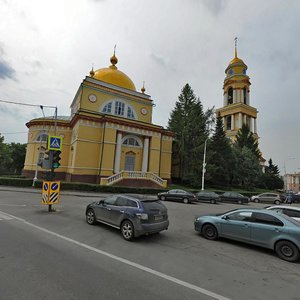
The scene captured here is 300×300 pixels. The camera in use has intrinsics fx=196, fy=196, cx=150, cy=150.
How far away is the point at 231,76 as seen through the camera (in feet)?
204

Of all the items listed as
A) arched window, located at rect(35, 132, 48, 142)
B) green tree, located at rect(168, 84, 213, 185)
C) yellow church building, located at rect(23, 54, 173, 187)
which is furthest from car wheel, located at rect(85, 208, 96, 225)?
green tree, located at rect(168, 84, 213, 185)

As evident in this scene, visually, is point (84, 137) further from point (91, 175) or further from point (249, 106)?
point (249, 106)

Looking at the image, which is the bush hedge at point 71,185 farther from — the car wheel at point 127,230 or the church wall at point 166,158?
A: the car wheel at point 127,230

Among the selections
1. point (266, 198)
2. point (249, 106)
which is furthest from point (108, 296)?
point (249, 106)

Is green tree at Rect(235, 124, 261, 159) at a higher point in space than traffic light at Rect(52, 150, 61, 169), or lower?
higher

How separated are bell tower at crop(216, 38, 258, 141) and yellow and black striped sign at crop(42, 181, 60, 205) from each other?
5817cm

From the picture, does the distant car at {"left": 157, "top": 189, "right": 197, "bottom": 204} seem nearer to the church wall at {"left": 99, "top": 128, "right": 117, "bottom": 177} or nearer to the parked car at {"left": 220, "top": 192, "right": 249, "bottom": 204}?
the parked car at {"left": 220, "top": 192, "right": 249, "bottom": 204}

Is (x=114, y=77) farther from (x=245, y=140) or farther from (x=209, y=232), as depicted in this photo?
(x=245, y=140)

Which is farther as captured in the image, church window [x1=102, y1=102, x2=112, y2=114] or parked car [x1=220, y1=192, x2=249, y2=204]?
church window [x1=102, y1=102, x2=112, y2=114]

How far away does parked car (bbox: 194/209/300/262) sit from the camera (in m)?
6.05

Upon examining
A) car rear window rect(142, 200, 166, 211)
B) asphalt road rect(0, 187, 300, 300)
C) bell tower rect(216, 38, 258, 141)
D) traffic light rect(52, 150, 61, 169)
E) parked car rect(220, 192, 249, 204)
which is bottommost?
asphalt road rect(0, 187, 300, 300)

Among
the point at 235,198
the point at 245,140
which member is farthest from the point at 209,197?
the point at 245,140

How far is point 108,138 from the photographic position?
87.1 feet

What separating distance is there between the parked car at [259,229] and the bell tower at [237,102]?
5764 centimetres
